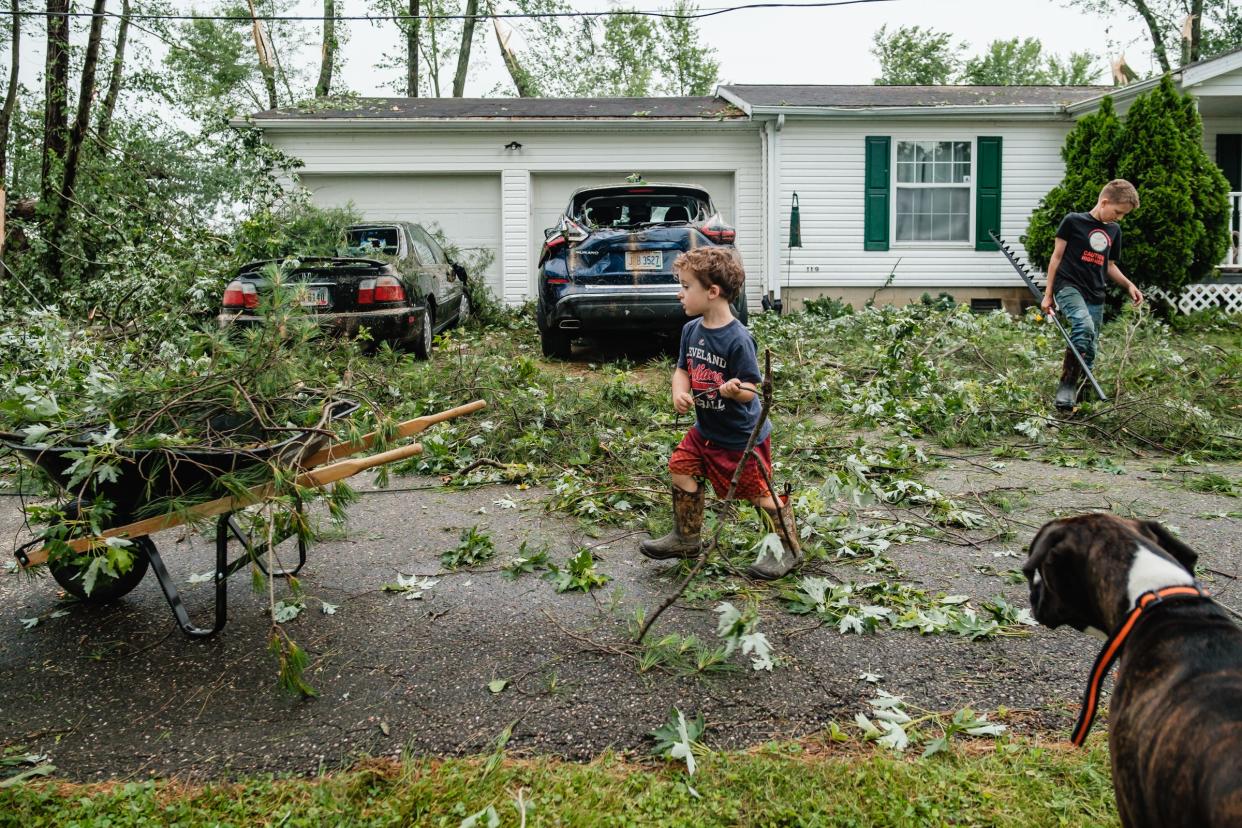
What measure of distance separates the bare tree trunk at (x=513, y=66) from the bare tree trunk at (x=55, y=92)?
1815 cm

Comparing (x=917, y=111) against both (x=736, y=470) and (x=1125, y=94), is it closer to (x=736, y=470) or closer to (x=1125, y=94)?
(x=1125, y=94)

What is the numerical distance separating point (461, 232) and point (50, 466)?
1314cm

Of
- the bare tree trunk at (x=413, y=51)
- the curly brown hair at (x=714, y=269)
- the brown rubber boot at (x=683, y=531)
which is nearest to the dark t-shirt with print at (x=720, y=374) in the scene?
the curly brown hair at (x=714, y=269)

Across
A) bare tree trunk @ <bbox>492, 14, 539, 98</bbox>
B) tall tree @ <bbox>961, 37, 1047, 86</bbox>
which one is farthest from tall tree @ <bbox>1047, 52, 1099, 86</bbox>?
bare tree trunk @ <bbox>492, 14, 539, 98</bbox>

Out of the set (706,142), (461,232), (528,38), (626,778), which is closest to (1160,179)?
(706,142)

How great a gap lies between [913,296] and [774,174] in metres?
3.18

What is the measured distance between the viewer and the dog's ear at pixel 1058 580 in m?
2.09

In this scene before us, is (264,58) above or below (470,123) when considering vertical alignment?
above

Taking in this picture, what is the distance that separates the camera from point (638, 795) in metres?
2.53

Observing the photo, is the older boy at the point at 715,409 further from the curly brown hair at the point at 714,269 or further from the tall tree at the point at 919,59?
the tall tree at the point at 919,59

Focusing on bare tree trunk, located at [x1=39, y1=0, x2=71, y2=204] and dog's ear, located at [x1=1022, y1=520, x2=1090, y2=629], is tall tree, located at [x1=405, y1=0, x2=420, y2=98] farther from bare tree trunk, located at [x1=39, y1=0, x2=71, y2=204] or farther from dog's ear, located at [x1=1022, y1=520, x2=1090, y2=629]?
dog's ear, located at [x1=1022, y1=520, x2=1090, y2=629]

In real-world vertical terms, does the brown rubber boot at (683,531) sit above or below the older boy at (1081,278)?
→ below

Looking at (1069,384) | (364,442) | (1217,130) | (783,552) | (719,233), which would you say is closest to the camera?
(364,442)

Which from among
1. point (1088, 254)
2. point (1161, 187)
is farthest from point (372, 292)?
point (1161, 187)
